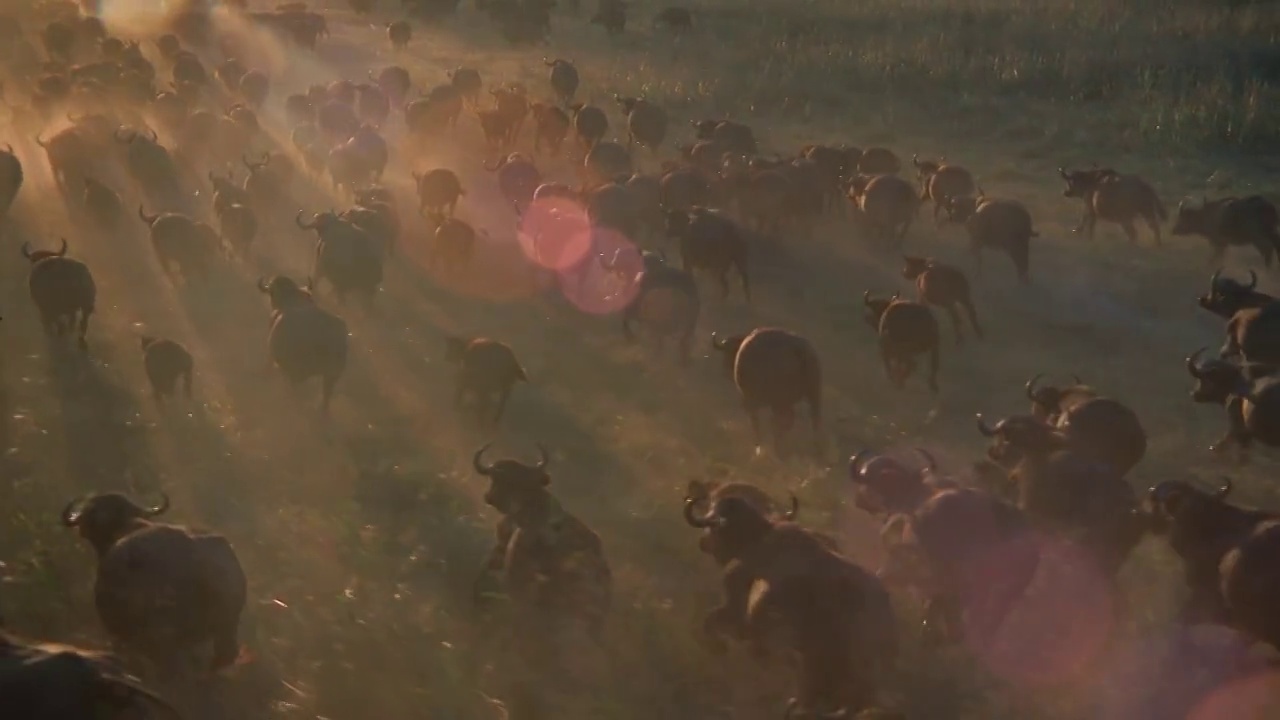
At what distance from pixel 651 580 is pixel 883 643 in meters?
2.05

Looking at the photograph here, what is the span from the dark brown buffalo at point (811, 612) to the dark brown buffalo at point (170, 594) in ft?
9.40

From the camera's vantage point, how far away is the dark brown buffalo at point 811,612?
612 centimetres

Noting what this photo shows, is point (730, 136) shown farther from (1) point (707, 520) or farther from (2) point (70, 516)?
(2) point (70, 516)

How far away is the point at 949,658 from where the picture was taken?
7156mm

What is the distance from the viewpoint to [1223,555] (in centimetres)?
696

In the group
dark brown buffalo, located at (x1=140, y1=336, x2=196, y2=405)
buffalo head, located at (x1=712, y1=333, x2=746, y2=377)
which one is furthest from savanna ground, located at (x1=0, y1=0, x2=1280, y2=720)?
buffalo head, located at (x1=712, y1=333, x2=746, y2=377)

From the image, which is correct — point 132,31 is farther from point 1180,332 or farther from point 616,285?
point 1180,332

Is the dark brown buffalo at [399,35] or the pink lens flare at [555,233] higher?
the dark brown buffalo at [399,35]

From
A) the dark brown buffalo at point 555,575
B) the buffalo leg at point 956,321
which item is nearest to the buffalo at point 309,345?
the dark brown buffalo at point 555,575

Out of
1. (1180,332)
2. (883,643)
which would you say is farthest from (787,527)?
(1180,332)

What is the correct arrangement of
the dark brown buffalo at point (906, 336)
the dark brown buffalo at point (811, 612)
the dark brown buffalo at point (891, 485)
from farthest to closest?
the dark brown buffalo at point (906, 336), the dark brown buffalo at point (891, 485), the dark brown buffalo at point (811, 612)

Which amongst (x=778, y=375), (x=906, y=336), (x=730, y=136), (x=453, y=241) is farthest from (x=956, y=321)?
(x=730, y=136)

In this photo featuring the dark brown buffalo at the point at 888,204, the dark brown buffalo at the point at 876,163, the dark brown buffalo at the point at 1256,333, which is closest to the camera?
the dark brown buffalo at the point at 1256,333

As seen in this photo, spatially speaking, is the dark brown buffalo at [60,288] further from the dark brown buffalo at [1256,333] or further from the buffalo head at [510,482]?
the dark brown buffalo at [1256,333]
